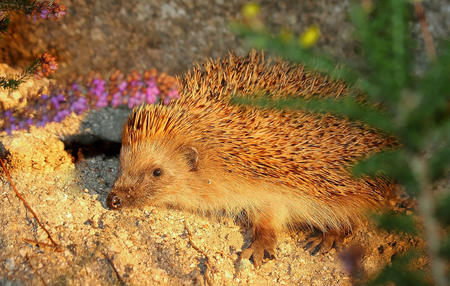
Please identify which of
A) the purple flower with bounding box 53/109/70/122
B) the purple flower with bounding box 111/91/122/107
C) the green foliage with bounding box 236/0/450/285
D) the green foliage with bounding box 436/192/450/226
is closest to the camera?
the green foliage with bounding box 236/0/450/285

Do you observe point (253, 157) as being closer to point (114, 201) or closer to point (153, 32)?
point (114, 201)

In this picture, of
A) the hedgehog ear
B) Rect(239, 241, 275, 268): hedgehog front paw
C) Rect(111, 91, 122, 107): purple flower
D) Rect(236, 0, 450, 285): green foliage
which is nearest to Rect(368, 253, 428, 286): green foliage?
Rect(236, 0, 450, 285): green foliage

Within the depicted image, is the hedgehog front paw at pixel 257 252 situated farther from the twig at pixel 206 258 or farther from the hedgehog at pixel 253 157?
the twig at pixel 206 258

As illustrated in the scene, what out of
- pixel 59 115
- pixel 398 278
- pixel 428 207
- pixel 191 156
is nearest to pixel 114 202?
pixel 191 156

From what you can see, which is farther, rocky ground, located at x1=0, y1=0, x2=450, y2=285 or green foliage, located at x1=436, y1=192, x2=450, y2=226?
rocky ground, located at x1=0, y1=0, x2=450, y2=285

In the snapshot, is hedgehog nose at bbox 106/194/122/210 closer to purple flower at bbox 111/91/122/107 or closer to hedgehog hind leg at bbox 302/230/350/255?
purple flower at bbox 111/91/122/107

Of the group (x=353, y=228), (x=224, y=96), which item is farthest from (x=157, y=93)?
(x=353, y=228)

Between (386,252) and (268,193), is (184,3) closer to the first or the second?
(268,193)

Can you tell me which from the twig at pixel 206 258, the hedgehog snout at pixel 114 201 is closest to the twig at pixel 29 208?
the hedgehog snout at pixel 114 201

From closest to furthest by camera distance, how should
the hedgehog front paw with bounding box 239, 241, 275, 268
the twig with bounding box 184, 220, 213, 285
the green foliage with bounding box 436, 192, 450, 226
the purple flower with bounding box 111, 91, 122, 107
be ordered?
the green foliage with bounding box 436, 192, 450, 226 < the twig with bounding box 184, 220, 213, 285 < the hedgehog front paw with bounding box 239, 241, 275, 268 < the purple flower with bounding box 111, 91, 122, 107
